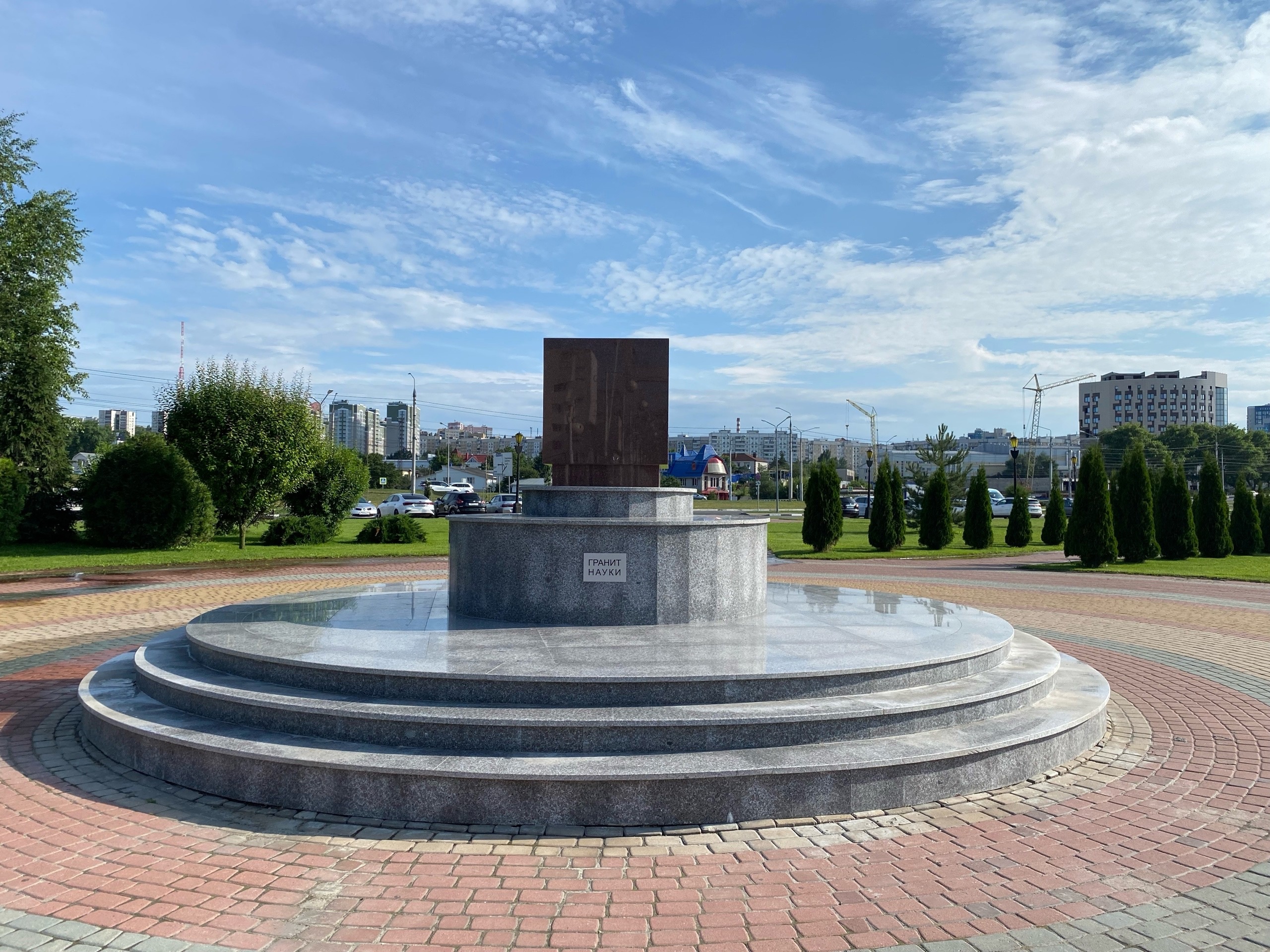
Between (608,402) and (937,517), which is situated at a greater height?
(608,402)

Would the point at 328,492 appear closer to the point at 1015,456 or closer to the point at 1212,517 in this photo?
the point at 1015,456

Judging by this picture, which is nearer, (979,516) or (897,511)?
(897,511)

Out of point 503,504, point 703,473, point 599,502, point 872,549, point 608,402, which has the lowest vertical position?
point 872,549

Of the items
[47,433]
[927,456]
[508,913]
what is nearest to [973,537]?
[927,456]

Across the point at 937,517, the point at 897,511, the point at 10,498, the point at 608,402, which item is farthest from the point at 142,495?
the point at 937,517

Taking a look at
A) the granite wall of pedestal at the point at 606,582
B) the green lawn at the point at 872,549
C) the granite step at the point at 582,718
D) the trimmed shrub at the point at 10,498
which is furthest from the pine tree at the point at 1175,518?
the trimmed shrub at the point at 10,498

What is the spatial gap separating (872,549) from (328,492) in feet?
65.6

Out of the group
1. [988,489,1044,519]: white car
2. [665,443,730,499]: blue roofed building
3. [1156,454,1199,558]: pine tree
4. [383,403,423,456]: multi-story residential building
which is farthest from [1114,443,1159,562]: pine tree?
[383,403,423,456]: multi-story residential building

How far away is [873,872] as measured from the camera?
4.29 metres

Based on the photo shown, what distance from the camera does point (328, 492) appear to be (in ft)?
97.9

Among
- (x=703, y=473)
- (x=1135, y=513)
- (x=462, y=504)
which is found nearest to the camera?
(x=1135, y=513)

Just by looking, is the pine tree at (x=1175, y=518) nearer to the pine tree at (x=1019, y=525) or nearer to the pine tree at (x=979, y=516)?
the pine tree at (x=1019, y=525)

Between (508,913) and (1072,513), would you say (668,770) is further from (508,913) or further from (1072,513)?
(1072,513)

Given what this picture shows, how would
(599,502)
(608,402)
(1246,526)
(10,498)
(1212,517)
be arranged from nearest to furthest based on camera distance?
1. (599,502)
2. (608,402)
3. (10,498)
4. (1212,517)
5. (1246,526)
